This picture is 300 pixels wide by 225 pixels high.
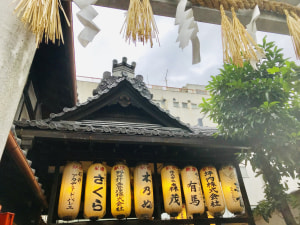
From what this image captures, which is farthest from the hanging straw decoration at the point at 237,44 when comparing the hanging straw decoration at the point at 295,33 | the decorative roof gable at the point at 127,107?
the decorative roof gable at the point at 127,107

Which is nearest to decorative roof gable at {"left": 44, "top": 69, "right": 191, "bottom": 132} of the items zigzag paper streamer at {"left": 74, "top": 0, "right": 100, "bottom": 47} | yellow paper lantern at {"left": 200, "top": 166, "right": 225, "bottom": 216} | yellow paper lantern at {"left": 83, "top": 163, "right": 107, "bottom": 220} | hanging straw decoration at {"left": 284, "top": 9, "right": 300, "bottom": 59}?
yellow paper lantern at {"left": 200, "top": 166, "right": 225, "bottom": 216}

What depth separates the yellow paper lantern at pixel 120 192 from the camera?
561cm

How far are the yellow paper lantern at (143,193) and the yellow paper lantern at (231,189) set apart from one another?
2.31m

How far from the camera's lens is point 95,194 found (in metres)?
5.62

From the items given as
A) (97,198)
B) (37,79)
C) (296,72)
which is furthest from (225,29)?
(37,79)

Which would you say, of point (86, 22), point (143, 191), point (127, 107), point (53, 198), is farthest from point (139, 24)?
point (127, 107)

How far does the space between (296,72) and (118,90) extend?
5779mm

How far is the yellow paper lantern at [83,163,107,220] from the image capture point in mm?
5441

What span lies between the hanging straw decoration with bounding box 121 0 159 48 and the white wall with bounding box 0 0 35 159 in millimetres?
1141

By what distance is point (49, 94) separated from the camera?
31.3 ft

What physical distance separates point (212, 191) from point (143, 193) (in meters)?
2.08

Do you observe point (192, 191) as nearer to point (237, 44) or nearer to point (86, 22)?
point (237, 44)

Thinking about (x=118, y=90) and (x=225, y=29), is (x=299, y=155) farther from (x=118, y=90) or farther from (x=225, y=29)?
(x=118, y=90)

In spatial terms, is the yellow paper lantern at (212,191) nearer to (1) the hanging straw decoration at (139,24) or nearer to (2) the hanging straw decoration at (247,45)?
(2) the hanging straw decoration at (247,45)
